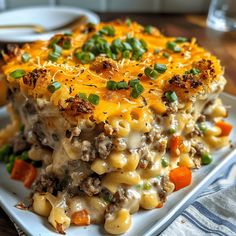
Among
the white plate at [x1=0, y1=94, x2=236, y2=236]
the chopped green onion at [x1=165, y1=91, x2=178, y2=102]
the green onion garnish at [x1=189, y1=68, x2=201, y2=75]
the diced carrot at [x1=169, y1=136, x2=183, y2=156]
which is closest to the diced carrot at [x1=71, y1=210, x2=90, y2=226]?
the white plate at [x1=0, y1=94, x2=236, y2=236]

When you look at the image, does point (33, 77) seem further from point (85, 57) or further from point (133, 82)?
point (133, 82)

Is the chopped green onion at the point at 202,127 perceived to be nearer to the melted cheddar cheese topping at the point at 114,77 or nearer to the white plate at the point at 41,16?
the melted cheddar cheese topping at the point at 114,77

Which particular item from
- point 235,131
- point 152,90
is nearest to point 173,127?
point 152,90

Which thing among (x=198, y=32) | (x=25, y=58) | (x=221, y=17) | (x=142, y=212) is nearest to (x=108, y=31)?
(x=25, y=58)

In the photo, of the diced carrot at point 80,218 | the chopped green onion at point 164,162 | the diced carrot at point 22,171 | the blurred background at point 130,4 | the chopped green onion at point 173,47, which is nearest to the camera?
the diced carrot at point 80,218

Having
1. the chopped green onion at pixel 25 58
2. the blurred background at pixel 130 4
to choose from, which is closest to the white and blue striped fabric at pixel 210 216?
the chopped green onion at pixel 25 58

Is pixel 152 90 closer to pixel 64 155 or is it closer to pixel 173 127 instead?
pixel 173 127
